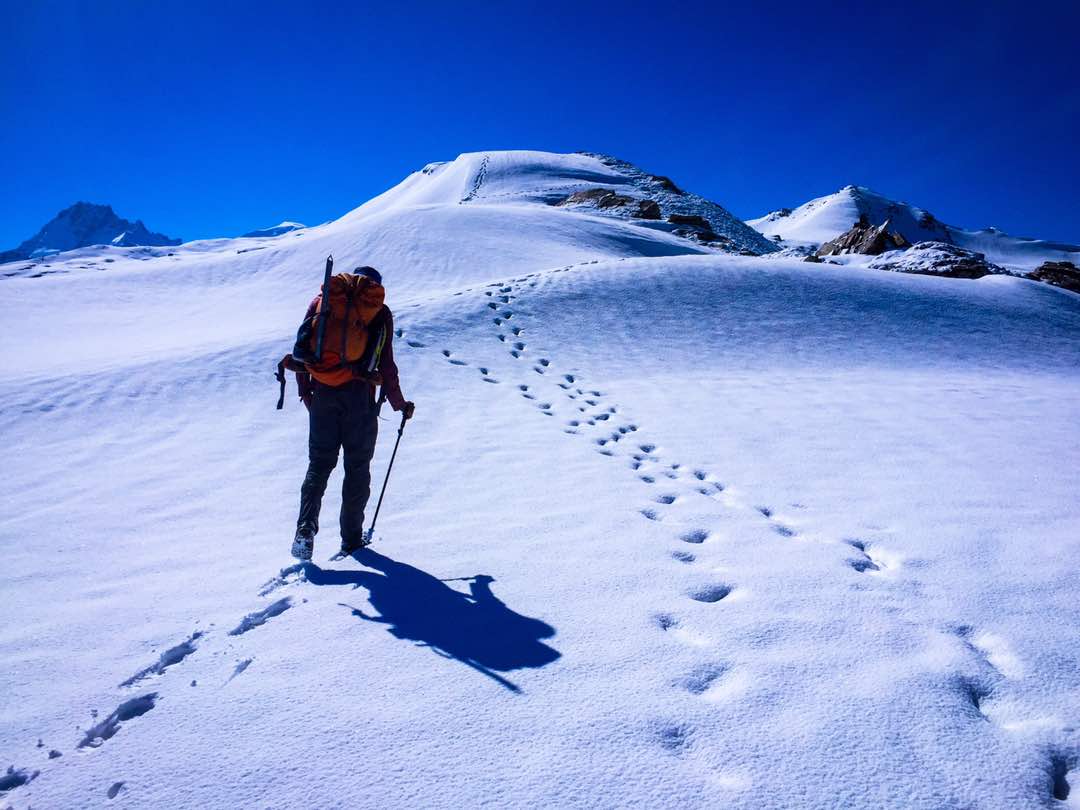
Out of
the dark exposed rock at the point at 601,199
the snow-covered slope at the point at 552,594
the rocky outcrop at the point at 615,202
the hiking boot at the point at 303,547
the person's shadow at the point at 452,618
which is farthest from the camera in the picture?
the dark exposed rock at the point at 601,199

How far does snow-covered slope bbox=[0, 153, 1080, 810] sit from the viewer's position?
7.68 ft

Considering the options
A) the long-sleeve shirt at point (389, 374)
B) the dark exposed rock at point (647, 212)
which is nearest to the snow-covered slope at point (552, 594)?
the long-sleeve shirt at point (389, 374)

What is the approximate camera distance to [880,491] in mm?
5457

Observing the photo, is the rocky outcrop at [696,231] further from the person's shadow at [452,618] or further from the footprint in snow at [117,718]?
the footprint in snow at [117,718]

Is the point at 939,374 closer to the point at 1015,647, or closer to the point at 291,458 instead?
the point at 1015,647

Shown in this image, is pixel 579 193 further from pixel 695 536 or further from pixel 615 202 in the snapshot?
pixel 695 536

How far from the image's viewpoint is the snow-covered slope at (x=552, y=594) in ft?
Answer: 7.68

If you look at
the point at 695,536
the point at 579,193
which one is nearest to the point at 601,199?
the point at 579,193

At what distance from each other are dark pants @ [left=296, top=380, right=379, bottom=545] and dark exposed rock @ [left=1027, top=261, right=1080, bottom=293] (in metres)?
24.8

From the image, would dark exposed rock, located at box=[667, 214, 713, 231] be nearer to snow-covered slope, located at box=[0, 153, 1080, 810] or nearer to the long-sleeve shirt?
snow-covered slope, located at box=[0, 153, 1080, 810]

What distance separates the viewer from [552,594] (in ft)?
12.2

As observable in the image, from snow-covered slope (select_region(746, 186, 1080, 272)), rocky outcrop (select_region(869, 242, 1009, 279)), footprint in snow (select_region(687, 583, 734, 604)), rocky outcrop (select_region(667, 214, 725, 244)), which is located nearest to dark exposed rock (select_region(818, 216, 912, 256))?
rocky outcrop (select_region(869, 242, 1009, 279))

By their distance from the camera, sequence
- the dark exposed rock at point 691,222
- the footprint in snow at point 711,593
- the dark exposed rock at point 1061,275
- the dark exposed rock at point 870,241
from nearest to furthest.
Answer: the footprint in snow at point 711,593 < the dark exposed rock at point 1061,275 < the dark exposed rock at point 870,241 < the dark exposed rock at point 691,222

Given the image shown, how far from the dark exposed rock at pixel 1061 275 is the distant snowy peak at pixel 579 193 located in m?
13.5
